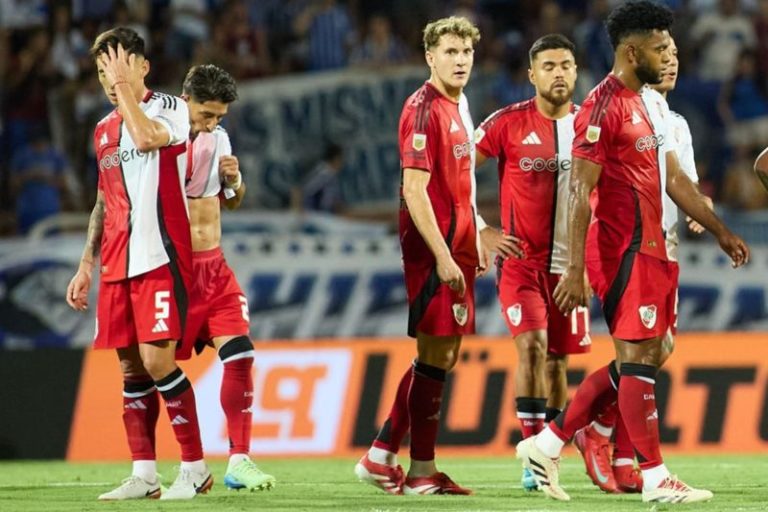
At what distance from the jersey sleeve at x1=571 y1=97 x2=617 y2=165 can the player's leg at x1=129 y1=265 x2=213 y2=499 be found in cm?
203

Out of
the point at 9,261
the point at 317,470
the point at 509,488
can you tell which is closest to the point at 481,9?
the point at 9,261

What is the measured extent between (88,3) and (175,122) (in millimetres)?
9787

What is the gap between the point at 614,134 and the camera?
692 cm

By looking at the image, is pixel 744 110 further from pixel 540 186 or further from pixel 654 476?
pixel 654 476

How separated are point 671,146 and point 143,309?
264 cm

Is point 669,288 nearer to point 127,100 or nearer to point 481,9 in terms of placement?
point 127,100

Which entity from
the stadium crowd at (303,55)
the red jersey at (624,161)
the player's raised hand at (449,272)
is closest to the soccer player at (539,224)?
the player's raised hand at (449,272)

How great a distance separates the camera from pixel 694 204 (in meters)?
7.17

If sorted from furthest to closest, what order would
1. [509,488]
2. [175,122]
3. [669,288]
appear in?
[509,488] → [175,122] → [669,288]

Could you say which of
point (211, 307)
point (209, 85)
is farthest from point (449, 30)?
point (211, 307)

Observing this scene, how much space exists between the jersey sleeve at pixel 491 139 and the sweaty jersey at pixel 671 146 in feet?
3.06

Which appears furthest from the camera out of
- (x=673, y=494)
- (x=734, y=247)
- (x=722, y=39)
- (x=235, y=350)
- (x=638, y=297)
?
(x=722, y=39)

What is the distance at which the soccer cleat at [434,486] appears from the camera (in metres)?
7.64

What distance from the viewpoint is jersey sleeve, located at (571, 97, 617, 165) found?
687 cm
